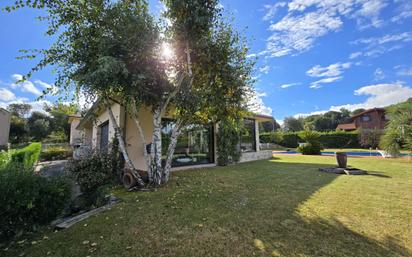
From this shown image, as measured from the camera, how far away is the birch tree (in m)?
5.89

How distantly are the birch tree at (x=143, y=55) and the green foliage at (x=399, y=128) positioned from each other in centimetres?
831

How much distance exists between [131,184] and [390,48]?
17.6 metres

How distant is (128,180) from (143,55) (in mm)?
4541

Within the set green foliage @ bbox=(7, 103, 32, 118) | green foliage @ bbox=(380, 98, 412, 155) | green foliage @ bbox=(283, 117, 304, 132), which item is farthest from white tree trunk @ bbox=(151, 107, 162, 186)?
green foliage @ bbox=(7, 103, 32, 118)

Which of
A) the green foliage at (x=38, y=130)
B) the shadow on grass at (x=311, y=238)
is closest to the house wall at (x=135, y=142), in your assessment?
the shadow on grass at (x=311, y=238)

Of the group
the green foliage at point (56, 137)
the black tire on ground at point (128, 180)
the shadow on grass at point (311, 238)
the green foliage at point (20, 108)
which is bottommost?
the shadow on grass at point (311, 238)

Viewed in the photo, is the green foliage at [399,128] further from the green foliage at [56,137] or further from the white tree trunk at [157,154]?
the green foliage at [56,137]

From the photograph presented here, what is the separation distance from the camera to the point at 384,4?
8.83 m

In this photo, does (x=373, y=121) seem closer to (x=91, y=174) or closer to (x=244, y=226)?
(x=244, y=226)

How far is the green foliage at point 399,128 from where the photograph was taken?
888 cm

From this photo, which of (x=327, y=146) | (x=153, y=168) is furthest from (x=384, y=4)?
(x=327, y=146)

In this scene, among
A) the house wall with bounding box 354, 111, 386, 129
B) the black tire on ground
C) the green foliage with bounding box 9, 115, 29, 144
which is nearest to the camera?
the black tire on ground

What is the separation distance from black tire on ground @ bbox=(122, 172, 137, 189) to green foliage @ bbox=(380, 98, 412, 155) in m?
12.5

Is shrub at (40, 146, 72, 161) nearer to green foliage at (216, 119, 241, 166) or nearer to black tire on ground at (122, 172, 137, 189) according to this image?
green foliage at (216, 119, 241, 166)
